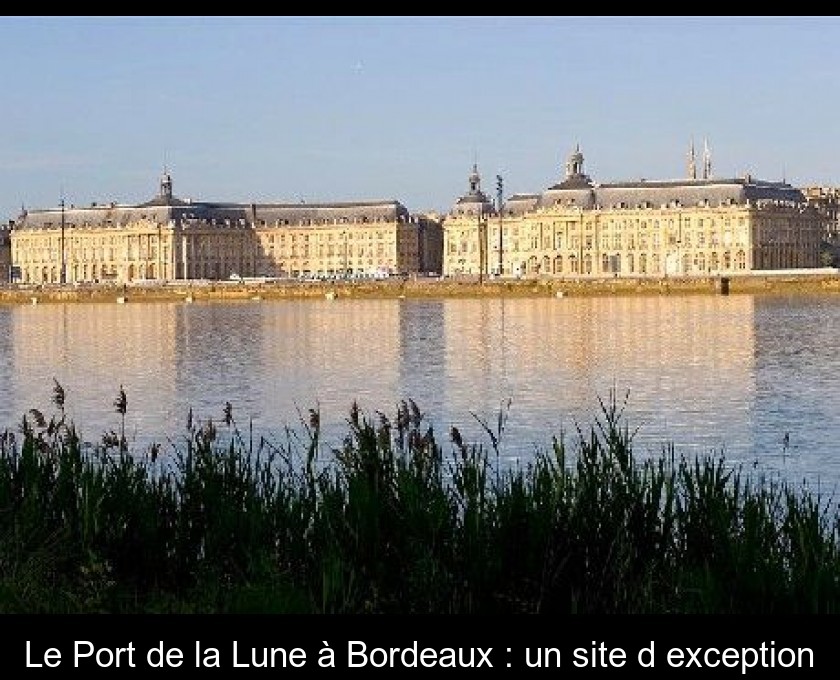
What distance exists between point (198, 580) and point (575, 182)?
5517 inches

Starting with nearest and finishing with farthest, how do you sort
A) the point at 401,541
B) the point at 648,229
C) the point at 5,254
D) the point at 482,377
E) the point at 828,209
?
the point at 401,541 → the point at 482,377 → the point at 648,229 → the point at 828,209 → the point at 5,254

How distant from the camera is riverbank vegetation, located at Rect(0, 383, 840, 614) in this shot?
31.3 ft

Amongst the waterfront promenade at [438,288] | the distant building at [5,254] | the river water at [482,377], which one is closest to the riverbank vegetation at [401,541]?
the river water at [482,377]

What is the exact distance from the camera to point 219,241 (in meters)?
167

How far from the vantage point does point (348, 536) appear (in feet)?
33.5

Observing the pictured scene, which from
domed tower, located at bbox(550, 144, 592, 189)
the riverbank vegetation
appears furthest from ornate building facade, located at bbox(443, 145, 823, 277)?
the riverbank vegetation

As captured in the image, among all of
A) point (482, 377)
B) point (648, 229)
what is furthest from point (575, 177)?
point (482, 377)

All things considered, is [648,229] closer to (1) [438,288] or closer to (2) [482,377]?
(1) [438,288]

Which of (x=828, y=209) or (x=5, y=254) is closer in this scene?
(x=828, y=209)

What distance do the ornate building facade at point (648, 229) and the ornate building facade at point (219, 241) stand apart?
475 inches

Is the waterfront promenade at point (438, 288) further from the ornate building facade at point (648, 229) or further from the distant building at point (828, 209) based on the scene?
the distant building at point (828, 209)

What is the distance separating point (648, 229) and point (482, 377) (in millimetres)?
109901
